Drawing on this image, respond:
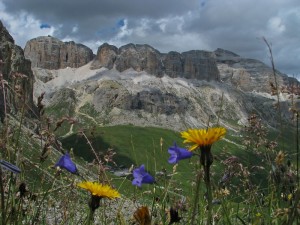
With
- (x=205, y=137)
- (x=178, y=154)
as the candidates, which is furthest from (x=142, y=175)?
(x=205, y=137)

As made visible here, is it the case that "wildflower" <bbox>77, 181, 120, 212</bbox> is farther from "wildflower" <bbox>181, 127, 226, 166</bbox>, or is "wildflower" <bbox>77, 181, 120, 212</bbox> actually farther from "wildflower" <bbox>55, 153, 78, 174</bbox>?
"wildflower" <bbox>181, 127, 226, 166</bbox>

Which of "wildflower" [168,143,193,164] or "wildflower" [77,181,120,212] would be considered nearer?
"wildflower" [77,181,120,212]

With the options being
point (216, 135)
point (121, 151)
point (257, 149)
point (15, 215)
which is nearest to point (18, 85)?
point (15, 215)

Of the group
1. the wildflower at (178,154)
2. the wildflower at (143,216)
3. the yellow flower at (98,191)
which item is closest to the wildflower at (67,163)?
the yellow flower at (98,191)

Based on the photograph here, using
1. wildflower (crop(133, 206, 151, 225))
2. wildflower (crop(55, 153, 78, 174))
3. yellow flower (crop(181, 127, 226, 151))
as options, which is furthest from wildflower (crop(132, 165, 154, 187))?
wildflower (crop(133, 206, 151, 225))

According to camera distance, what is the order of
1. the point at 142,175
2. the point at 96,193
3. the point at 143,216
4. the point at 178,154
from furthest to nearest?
1. the point at 142,175
2. the point at 178,154
3. the point at 96,193
4. the point at 143,216

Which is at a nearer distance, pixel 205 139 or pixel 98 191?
pixel 205 139

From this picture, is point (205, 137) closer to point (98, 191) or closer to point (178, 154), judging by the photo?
point (178, 154)

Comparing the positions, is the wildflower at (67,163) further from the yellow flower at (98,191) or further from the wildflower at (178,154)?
the wildflower at (178,154)

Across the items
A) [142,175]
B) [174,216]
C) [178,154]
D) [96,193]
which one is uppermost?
[178,154]

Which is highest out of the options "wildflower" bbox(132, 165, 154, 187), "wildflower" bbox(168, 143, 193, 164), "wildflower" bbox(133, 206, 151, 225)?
"wildflower" bbox(168, 143, 193, 164)

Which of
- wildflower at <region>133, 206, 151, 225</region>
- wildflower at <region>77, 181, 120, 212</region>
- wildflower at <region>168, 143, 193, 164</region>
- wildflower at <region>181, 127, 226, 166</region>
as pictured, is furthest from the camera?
wildflower at <region>168, 143, 193, 164</region>

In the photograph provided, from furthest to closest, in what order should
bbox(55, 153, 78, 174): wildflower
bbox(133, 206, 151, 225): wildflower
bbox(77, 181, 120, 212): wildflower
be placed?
bbox(55, 153, 78, 174): wildflower
bbox(77, 181, 120, 212): wildflower
bbox(133, 206, 151, 225): wildflower

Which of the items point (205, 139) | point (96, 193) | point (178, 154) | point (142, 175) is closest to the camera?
point (205, 139)
